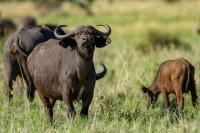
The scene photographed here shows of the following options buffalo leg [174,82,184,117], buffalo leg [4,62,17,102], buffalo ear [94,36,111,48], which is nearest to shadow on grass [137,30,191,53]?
buffalo leg [4,62,17,102]

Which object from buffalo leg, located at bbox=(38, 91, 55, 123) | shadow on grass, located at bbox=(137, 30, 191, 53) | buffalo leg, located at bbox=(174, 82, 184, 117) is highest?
buffalo leg, located at bbox=(38, 91, 55, 123)

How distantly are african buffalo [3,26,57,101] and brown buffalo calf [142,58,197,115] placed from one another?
226cm

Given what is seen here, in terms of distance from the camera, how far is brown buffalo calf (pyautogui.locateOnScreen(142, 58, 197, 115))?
39.5 ft

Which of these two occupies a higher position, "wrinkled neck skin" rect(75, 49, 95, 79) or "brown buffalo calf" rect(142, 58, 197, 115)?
"wrinkled neck skin" rect(75, 49, 95, 79)

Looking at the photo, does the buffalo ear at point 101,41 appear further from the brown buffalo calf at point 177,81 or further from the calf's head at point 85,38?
the brown buffalo calf at point 177,81

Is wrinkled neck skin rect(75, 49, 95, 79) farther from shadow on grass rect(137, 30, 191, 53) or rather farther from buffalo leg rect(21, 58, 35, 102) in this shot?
shadow on grass rect(137, 30, 191, 53)

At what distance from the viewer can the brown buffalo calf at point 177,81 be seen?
12.0 meters

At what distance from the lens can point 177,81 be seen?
12.1 metres

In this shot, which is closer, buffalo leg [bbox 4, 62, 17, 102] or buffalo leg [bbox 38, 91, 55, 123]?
buffalo leg [bbox 38, 91, 55, 123]

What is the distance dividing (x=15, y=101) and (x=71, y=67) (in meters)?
2.54

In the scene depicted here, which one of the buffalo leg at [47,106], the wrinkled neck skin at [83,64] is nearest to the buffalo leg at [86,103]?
the wrinkled neck skin at [83,64]

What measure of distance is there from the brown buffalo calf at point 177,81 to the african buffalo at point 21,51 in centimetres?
226

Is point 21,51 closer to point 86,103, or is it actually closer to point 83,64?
point 86,103

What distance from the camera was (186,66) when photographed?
12047mm
